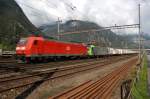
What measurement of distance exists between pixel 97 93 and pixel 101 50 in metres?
46.2

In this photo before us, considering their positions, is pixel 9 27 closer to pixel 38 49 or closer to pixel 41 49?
pixel 41 49

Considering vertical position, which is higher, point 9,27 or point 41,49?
point 9,27

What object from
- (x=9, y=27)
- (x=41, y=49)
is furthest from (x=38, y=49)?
(x=9, y=27)

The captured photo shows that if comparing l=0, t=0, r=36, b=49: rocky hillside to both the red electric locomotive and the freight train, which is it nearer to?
the freight train

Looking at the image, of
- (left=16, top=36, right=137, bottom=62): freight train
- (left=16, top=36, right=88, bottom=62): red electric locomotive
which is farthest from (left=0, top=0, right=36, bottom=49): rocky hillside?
(left=16, top=36, right=88, bottom=62): red electric locomotive

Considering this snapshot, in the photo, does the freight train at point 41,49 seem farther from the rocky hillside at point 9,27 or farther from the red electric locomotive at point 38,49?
the rocky hillside at point 9,27

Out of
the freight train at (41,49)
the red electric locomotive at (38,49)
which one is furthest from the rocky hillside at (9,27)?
the red electric locomotive at (38,49)

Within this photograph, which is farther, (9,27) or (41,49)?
(9,27)

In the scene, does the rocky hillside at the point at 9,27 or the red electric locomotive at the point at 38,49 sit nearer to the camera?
the red electric locomotive at the point at 38,49

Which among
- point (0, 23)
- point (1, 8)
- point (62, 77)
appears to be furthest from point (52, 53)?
point (1, 8)

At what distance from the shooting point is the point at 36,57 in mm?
26656

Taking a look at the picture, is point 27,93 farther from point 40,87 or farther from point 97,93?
point 97,93

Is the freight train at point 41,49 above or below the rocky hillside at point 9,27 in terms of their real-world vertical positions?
below

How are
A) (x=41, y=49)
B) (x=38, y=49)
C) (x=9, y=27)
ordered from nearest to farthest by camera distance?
(x=38, y=49) → (x=41, y=49) → (x=9, y=27)
